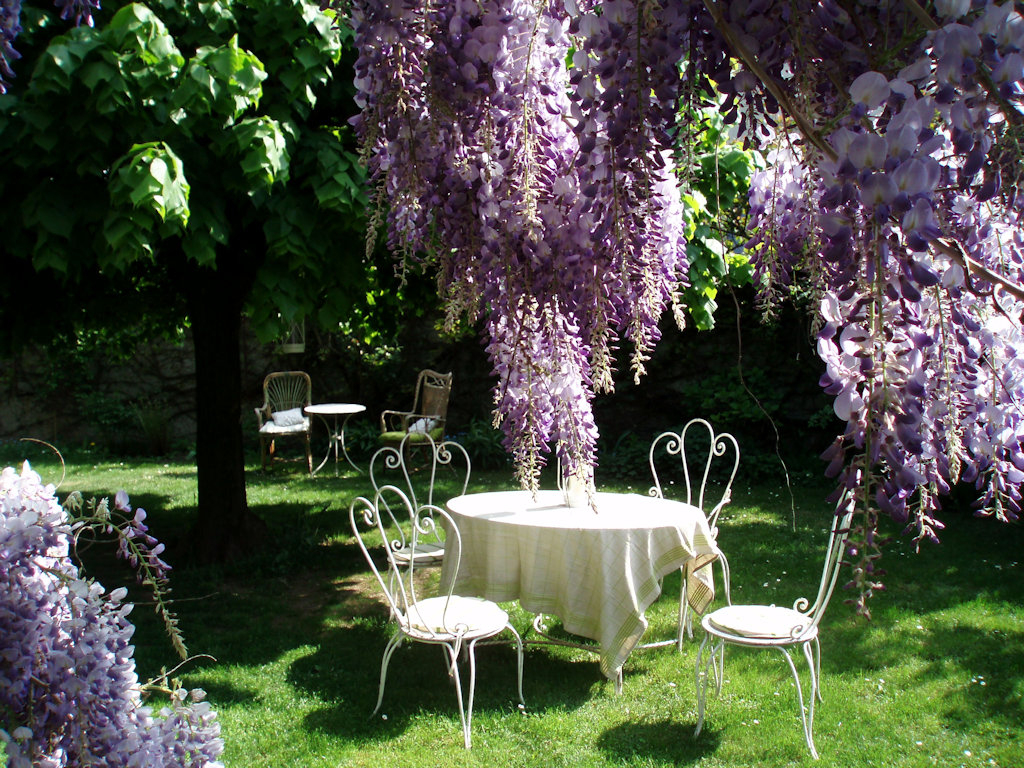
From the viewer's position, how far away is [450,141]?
1.24m

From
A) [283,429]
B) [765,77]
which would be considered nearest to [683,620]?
[765,77]

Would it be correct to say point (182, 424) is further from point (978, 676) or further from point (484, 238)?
point (484, 238)

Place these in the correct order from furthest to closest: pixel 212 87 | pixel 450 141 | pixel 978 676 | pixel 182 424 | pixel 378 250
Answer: pixel 182 424, pixel 378 250, pixel 978 676, pixel 212 87, pixel 450 141

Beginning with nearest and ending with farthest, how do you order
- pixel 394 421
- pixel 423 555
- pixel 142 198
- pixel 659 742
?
pixel 142 198 → pixel 659 742 → pixel 423 555 → pixel 394 421

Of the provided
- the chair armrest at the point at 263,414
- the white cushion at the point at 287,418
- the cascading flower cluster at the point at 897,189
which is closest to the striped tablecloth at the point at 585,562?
the cascading flower cluster at the point at 897,189

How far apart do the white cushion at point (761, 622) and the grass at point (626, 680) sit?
354mm

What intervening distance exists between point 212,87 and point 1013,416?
2.95m

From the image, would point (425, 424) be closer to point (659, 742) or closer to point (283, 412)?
point (283, 412)

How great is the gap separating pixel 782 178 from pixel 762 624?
2.39 metres

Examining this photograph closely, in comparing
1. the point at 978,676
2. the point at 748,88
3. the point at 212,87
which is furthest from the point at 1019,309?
the point at 978,676

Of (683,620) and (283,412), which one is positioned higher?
(283,412)

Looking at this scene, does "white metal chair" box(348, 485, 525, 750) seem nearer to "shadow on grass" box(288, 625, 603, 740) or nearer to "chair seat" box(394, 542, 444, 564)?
"shadow on grass" box(288, 625, 603, 740)

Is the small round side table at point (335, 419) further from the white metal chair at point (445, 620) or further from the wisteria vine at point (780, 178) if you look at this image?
the wisteria vine at point (780, 178)

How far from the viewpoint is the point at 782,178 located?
1293 millimetres
